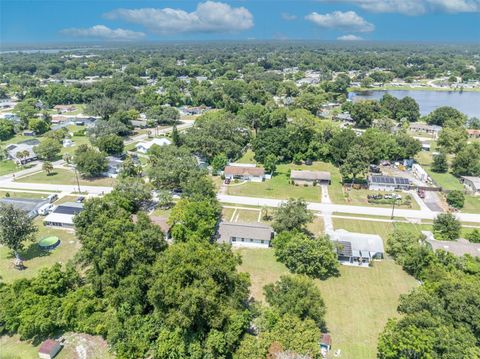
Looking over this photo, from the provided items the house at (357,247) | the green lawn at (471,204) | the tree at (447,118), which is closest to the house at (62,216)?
the house at (357,247)

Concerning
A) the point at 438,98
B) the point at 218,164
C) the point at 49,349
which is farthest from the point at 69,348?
the point at 438,98

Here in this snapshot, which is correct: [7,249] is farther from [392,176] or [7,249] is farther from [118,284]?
[392,176]

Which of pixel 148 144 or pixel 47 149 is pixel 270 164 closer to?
pixel 148 144

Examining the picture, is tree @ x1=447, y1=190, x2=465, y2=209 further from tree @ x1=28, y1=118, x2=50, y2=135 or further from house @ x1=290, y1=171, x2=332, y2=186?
tree @ x1=28, y1=118, x2=50, y2=135

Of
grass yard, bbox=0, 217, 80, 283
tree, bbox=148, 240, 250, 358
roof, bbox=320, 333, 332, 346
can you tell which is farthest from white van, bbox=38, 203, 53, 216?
roof, bbox=320, 333, 332, 346

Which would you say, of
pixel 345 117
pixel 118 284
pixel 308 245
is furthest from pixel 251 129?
pixel 118 284
